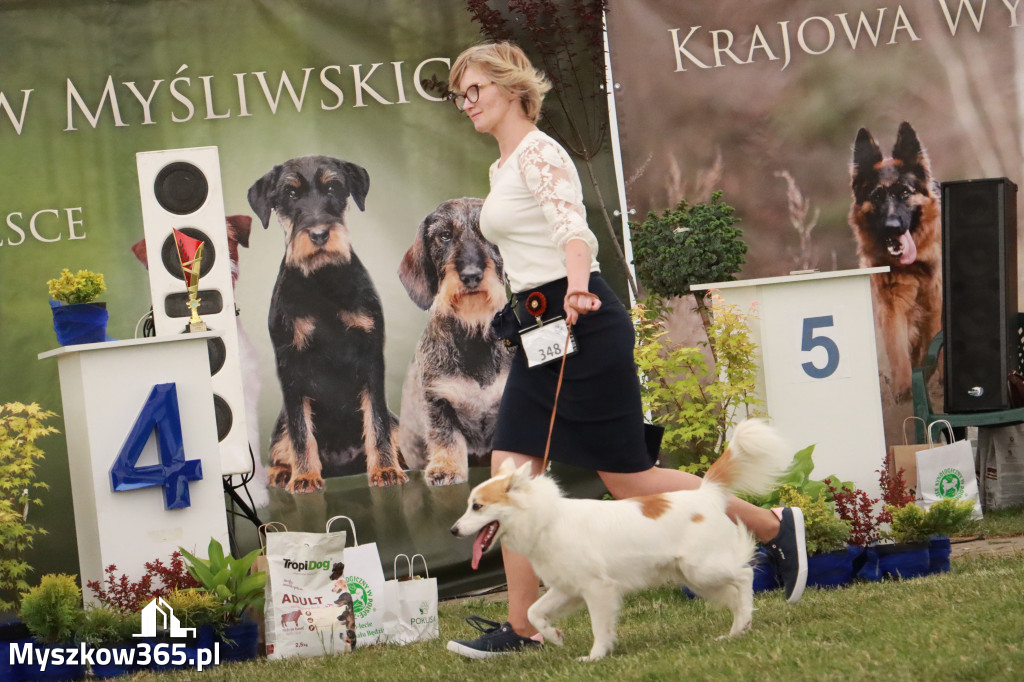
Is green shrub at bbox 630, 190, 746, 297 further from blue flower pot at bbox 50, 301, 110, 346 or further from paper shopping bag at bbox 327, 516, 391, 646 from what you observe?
blue flower pot at bbox 50, 301, 110, 346

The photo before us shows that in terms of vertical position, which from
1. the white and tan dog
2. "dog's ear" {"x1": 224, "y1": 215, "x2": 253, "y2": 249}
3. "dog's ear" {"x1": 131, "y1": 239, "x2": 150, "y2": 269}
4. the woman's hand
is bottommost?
the white and tan dog

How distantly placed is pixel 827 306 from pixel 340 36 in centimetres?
275

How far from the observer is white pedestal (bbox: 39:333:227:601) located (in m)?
4.34

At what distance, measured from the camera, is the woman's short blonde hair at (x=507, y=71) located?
3.28 m

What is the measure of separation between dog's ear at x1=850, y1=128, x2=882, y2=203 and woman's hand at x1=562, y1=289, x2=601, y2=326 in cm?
349

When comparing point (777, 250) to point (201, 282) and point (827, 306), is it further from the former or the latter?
point (201, 282)

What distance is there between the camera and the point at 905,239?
6.14 meters

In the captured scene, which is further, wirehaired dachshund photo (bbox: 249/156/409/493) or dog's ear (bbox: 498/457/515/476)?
wirehaired dachshund photo (bbox: 249/156/409/493)

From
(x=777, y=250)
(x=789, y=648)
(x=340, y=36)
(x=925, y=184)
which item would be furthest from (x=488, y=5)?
(x=789, y=648)

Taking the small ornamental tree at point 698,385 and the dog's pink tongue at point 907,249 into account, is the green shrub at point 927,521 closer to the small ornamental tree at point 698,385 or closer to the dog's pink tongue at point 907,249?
the small ornamental tree at point 698,385

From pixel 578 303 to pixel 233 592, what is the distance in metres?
1.93

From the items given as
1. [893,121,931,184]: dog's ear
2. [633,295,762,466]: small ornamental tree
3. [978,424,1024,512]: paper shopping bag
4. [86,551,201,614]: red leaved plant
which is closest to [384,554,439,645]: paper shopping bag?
[86,551,201,614]: red leaved plant

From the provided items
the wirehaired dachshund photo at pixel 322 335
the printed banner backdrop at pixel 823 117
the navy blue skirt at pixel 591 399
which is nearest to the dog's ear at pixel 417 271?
the wirehaired dachshund photo at pixel 322 335

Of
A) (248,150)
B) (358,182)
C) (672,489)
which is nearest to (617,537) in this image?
(672,489)
